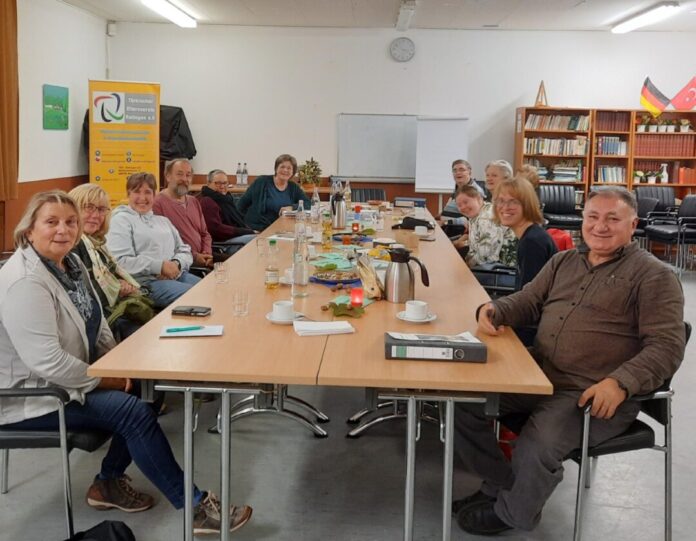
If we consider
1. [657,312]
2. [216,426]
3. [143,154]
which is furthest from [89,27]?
[657,312]

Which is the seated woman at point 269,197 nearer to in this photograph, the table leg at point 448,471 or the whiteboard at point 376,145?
the whiteboard at point 376,145

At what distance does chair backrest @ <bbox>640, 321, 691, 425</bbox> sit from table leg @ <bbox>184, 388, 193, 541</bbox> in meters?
1.51

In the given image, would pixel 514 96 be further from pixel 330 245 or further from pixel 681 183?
pixel 330 245

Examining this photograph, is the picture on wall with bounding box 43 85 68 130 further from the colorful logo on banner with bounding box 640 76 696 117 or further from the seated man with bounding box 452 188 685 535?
the colorful logo on banner with bounding box 640 76 696 117

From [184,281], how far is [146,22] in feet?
21.7

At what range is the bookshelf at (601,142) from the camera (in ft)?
31.0

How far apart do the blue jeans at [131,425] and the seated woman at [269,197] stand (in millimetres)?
4413

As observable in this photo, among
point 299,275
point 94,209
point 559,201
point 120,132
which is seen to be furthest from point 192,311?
point 559,201

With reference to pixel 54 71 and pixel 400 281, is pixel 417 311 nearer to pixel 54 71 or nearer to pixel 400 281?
pixel 400 281

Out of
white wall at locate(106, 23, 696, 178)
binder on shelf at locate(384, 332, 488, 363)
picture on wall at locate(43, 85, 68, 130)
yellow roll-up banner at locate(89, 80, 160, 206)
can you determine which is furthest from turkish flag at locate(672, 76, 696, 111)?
binder on shelf at locate(384, 332, 488, 363)

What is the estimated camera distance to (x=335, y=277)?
339 cm

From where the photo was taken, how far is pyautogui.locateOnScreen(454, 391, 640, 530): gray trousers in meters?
2.24

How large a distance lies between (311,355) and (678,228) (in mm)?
6936

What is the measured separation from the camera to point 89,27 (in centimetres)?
906
